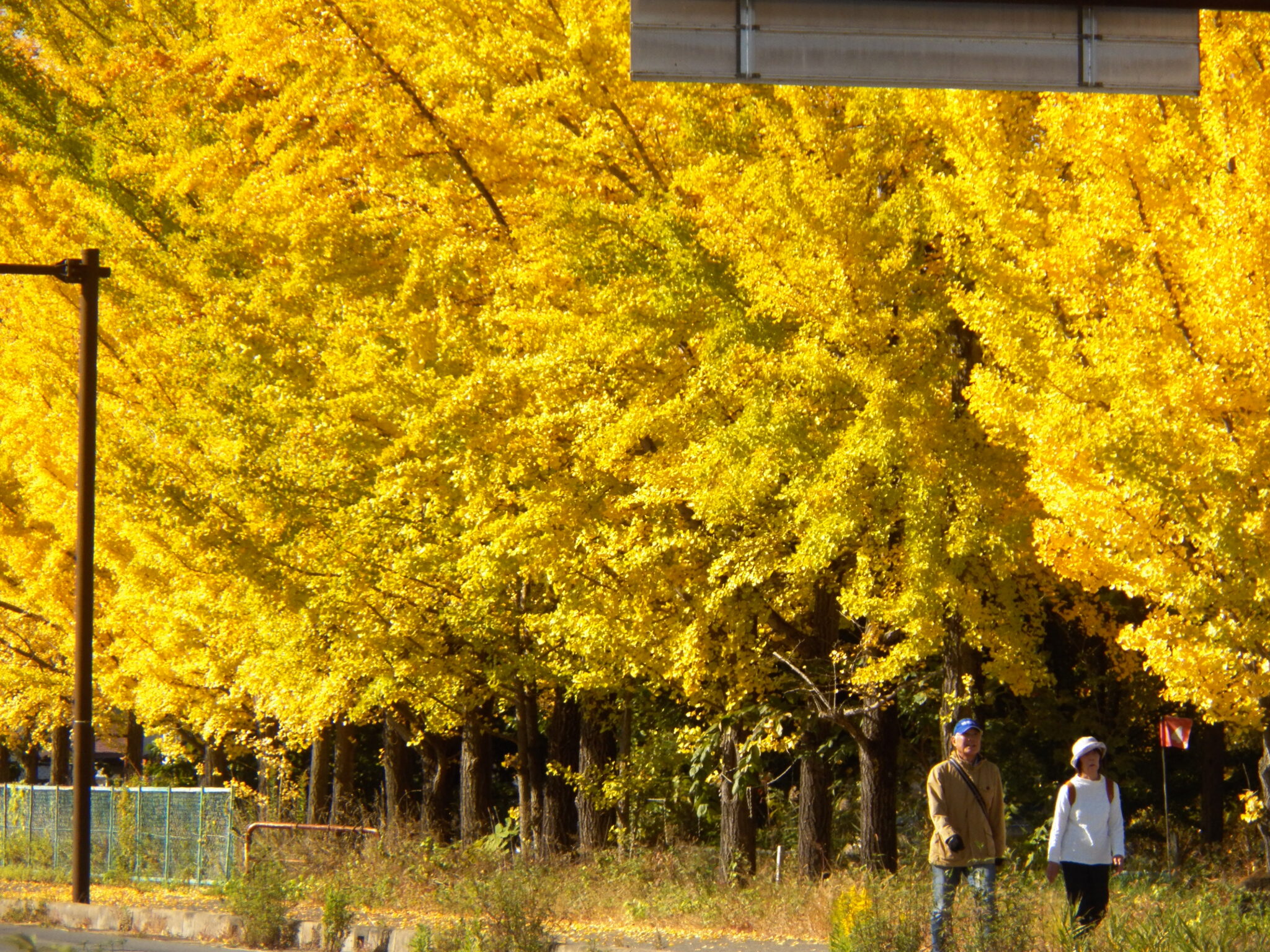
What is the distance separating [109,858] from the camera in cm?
1875

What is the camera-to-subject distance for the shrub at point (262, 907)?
12055 mm

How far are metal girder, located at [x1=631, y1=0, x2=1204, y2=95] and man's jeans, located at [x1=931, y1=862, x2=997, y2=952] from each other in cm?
442

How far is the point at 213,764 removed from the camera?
26.5 m

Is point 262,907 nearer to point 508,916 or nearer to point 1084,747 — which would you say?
point 508,916

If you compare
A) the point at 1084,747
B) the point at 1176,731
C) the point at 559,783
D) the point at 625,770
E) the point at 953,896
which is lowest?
the point at 559,783

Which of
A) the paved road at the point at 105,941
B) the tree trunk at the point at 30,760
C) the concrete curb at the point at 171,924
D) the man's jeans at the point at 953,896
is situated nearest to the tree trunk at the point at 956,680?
the man's jeans at the point at 953,896

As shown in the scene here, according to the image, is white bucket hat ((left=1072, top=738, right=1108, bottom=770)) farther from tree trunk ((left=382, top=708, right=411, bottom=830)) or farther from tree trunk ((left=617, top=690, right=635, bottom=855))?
tree trunk ((left=382, top=708, right=411, bottom=830))

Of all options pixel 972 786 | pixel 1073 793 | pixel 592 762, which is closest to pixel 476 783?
pixel 592 762

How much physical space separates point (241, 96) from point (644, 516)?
684 cm

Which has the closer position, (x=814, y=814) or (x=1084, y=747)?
(x=1084, y=747)

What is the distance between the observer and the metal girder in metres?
5.20

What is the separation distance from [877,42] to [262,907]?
30.6 ft

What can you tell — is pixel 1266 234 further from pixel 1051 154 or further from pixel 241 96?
pixel 241 96

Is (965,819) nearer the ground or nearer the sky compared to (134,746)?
nearer the sky
